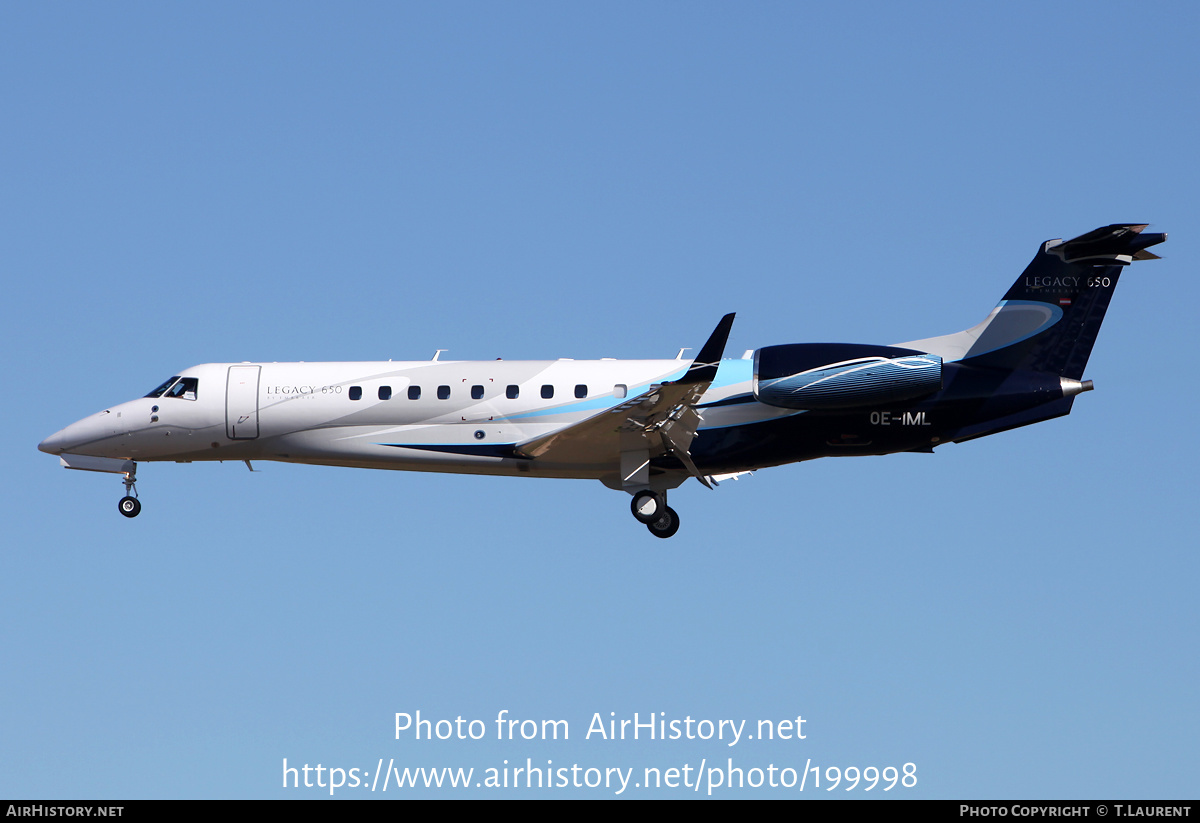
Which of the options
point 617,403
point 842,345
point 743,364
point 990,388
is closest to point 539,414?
point 617,403

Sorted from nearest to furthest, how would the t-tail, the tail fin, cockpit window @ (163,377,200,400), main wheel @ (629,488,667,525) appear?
the t-tail < the tail fin < main wheel @ (629,488,667,525) < cockpit window @ (163,377,200,400)

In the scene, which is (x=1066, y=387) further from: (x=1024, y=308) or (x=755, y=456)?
(x=755, y=456)

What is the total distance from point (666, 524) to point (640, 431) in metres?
1.96

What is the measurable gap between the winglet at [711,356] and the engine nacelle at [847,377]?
135 cm

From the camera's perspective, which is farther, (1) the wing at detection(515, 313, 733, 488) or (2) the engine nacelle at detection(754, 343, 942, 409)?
(2) the engine nacelle at detection(754, 343, 942, 409)

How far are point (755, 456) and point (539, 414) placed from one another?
3.81 metres

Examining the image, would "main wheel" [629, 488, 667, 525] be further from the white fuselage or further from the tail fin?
the tail fin

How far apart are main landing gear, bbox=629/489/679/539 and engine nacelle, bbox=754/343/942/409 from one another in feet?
9.63

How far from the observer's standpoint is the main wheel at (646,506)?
25438mm

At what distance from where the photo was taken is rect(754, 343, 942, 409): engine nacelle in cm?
2359

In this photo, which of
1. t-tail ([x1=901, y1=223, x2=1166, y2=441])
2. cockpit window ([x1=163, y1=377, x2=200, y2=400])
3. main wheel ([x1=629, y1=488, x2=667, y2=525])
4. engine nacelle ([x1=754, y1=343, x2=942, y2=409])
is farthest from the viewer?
cockpit window ([x1=163, y1=377, x2=200, y2=400])

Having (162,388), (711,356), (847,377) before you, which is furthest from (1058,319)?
(162,388)

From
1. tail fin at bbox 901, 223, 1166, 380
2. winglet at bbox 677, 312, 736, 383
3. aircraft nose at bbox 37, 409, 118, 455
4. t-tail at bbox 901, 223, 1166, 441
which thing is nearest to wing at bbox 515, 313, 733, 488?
winglet at bbox 677, 312, 736, 383

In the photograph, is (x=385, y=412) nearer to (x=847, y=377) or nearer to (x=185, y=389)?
(x=185, y=389)
